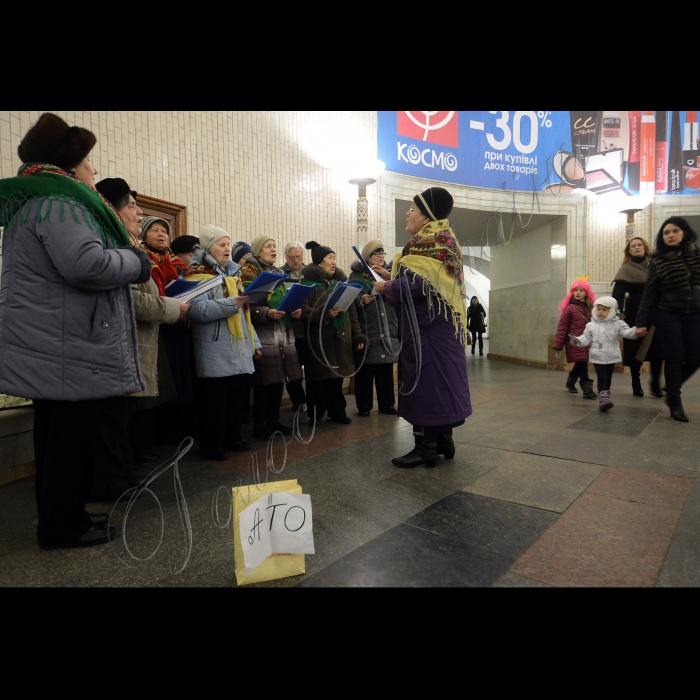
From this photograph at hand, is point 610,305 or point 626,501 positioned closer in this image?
point 626,501

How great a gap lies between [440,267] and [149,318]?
1.58m

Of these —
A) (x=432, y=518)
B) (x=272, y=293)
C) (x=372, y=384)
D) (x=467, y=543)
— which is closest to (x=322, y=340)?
(x=272, y=293)

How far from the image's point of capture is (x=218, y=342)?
2961mm

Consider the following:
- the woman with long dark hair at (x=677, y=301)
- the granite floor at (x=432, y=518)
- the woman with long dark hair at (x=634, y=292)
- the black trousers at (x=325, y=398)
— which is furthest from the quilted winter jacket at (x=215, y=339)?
the woman with long dark hair at (x=634, y=292)

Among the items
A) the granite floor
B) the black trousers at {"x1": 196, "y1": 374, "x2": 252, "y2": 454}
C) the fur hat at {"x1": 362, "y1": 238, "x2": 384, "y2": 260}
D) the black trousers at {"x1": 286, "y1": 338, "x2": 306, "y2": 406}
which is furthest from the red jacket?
the black trousers at {"x1": 196, "y1": 374, "x2": 252, "y2": 454}

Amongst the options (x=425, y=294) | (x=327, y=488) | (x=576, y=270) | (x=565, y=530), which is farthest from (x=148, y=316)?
(x=576, y=270)

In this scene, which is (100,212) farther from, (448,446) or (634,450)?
(634,450)

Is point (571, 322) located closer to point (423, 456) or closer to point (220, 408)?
point (423, 456)

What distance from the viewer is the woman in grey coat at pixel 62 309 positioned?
1642 mm

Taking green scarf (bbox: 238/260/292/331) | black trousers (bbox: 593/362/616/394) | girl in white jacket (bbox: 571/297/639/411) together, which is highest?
green scarf (bbox: 238/260/292/331)

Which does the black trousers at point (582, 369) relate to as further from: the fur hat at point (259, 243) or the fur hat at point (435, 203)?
the fur hat at point (259, 243)

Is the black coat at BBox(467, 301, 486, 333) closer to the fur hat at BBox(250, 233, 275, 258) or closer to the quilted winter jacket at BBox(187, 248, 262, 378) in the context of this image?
the fur hat at BBox(250, 233, 275, 258)

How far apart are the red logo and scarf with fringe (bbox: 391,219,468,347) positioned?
16.6 ft

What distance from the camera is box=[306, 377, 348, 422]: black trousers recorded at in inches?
161
